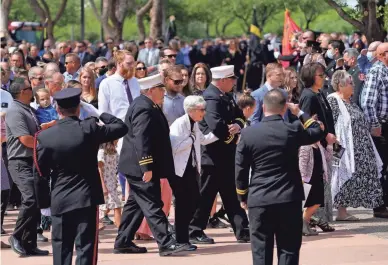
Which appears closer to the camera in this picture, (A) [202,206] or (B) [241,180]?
(B) [241,180]

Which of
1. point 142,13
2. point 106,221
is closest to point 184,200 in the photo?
point 106,221

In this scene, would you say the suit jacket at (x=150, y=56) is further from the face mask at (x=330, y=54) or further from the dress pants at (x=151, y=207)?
the dress pants at (x=151, y=207)

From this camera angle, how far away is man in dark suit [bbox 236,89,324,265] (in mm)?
8289

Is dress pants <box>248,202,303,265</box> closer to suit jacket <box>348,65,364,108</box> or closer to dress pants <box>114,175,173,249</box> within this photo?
dress pants <box>114,175,173,249</box>

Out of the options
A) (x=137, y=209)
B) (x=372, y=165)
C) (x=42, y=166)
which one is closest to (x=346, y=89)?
(x=372, y=165)

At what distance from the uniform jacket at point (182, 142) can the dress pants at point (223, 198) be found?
417 millimetres

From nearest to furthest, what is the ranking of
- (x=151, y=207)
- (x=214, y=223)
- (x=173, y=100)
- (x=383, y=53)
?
(x=151, y=207), (x=173, y=100), (x=214, y=223), (x=383, y=53)

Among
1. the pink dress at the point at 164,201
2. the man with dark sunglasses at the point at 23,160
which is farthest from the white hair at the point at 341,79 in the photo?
the man with dark sunglasses at the point at 23,160

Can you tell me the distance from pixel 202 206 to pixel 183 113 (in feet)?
3.86

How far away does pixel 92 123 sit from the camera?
837 cm

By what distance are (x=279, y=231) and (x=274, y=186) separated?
0.37 metres

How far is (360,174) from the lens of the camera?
12805 mm

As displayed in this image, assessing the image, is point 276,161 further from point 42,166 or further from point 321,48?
point 321,48

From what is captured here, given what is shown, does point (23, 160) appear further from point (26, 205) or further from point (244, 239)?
point (244, 239)
